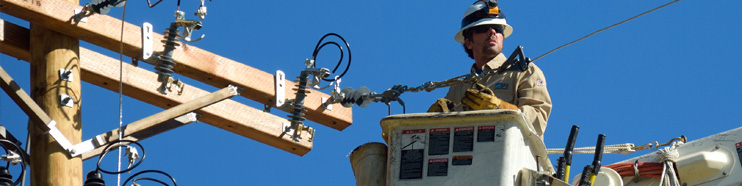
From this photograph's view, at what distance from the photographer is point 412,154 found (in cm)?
1149

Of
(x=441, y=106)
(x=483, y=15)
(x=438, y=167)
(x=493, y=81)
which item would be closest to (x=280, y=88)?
(x=483, y=15)

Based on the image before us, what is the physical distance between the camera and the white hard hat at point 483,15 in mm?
13602

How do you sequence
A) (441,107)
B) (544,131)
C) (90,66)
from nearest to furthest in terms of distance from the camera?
(441,107) → (544,131) → (90,66)

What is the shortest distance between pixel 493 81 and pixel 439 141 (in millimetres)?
1431

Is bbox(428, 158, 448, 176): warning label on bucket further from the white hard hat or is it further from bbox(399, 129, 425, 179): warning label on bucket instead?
the white hard hat

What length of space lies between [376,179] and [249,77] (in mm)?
2792

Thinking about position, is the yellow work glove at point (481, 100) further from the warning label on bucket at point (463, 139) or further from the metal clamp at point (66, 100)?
the metal clamp at point (66, 100)

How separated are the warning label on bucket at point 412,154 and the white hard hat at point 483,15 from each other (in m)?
2.26

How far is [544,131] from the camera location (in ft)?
41.1

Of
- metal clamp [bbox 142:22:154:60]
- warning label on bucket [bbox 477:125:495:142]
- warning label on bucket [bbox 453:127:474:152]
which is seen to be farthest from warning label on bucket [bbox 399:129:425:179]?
metal clamp [bbox 142:22:154:60]

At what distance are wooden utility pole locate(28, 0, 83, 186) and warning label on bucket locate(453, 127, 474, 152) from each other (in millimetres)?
3031

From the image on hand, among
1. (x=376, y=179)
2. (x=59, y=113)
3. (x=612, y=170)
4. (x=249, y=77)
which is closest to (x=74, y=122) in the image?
(x=59, y=113)

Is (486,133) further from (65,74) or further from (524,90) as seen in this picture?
(65,74)

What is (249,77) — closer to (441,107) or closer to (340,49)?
(340,49)
